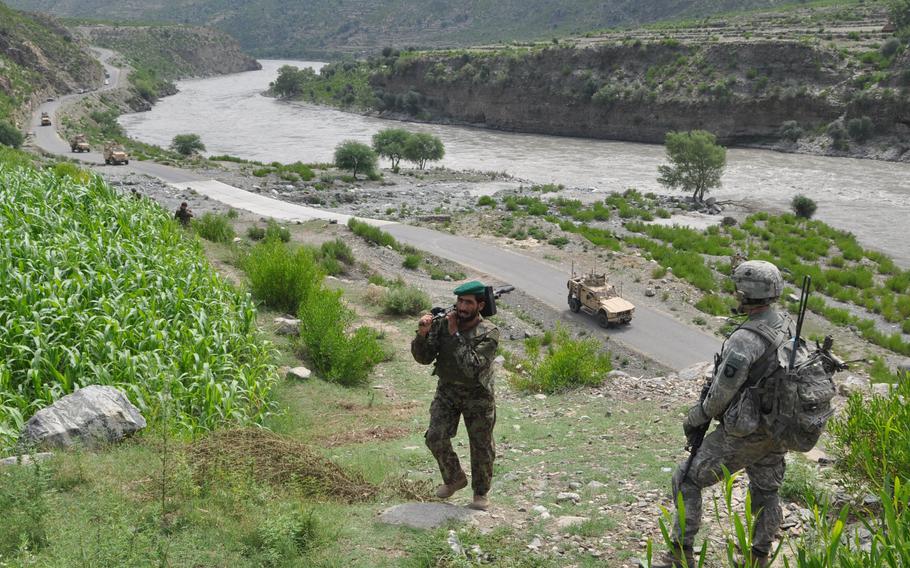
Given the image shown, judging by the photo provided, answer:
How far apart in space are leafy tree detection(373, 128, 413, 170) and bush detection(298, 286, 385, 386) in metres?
45.3

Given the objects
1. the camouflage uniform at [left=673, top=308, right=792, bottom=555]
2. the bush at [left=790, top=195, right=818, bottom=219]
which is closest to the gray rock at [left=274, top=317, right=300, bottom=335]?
the camouflage uniform at [left=673, top=308, right=792, bottom=555]

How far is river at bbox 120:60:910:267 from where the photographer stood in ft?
131

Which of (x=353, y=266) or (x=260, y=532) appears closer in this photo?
(x=260, y=532)

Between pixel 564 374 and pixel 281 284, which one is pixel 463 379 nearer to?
pixel 564 374

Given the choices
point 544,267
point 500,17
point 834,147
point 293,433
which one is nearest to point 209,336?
point 293,433

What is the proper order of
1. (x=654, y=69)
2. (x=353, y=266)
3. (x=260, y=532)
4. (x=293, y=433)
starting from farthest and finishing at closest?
(x=654, y=69), (x=353, y=266), (x=293, y=433), (x=260, y=532)

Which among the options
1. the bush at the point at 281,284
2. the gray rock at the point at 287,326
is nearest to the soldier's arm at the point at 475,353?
the gray rock at the point at 287,326

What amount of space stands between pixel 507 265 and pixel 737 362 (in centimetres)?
2056

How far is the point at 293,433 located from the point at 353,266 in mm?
13641

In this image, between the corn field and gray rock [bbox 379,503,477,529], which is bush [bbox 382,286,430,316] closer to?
the corn field

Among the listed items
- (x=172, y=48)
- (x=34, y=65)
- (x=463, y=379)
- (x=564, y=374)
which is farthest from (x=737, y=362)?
(x=172, y=48)

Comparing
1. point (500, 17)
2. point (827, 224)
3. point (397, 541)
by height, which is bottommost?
point (827, 224)

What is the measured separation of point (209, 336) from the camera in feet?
30.2

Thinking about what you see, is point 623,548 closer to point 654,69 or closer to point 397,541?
point 397,541
